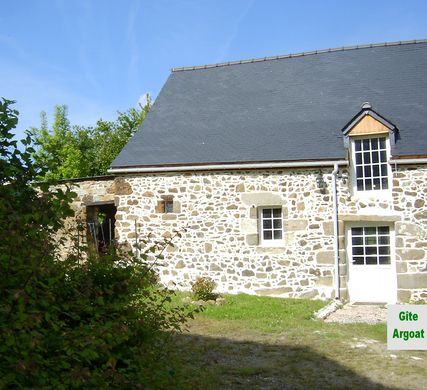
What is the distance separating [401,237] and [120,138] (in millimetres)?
20050

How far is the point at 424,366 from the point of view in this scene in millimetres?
6801

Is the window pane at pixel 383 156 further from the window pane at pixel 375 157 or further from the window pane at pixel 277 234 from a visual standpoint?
the window pane at pixel 277 234

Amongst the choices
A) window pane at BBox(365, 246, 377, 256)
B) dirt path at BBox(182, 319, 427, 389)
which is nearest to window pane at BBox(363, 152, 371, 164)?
window pane at BBox(365, 246, 377, 256)

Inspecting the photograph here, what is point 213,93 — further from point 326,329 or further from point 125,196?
point 326,329

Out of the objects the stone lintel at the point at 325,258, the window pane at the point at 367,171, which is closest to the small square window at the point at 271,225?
the stone lintel at the point at 325,258

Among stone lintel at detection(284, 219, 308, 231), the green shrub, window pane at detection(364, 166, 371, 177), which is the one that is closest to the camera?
the green shrub

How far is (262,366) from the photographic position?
22.4 feet

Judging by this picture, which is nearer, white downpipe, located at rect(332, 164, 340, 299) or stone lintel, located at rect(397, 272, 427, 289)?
stone lintel, located at rect(397, 272, 427, 289)

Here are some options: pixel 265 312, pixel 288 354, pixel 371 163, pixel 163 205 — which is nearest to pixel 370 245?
pixel 371 163

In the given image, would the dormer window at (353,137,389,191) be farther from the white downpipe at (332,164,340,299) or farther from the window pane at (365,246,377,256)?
the window pane at (365,246,377,256)

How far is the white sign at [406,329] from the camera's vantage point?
298 inches

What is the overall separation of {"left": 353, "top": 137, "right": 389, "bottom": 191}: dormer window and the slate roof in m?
0.44

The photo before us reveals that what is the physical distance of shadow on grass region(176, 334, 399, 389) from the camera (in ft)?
20.0

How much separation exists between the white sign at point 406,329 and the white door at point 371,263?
345cm
